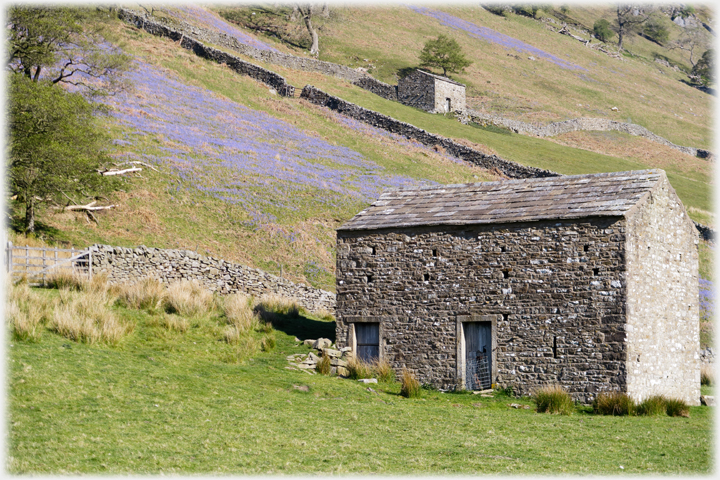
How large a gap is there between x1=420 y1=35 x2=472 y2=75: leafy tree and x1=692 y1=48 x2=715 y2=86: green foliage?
64.5 m

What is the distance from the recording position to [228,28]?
71562 millimetres

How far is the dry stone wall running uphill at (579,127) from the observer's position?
66438mm

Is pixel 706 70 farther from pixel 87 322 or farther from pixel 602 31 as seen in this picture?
pixel 87 322

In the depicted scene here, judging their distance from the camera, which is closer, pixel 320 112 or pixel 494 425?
pixel 494 425

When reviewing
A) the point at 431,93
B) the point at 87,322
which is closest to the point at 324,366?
the point at 87,322

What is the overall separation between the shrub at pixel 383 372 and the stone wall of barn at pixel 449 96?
155 ft

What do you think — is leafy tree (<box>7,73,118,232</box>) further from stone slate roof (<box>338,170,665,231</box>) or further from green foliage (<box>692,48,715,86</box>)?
green foliage (<box>692,48,715,86</box>)

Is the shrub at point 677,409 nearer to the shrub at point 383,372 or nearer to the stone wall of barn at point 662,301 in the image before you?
the stone wall of barn at point 662,301

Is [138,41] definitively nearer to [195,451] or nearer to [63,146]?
[63,146]

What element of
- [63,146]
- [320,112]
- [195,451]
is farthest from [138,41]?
[195,451]

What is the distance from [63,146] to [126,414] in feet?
52.7

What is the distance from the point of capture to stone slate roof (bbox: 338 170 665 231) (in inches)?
736

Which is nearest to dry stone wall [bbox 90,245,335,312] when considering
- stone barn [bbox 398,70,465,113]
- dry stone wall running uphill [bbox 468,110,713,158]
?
stone barn [bbox 398,70,465,113]

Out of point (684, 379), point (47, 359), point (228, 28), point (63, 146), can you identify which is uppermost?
point (228, 28)
